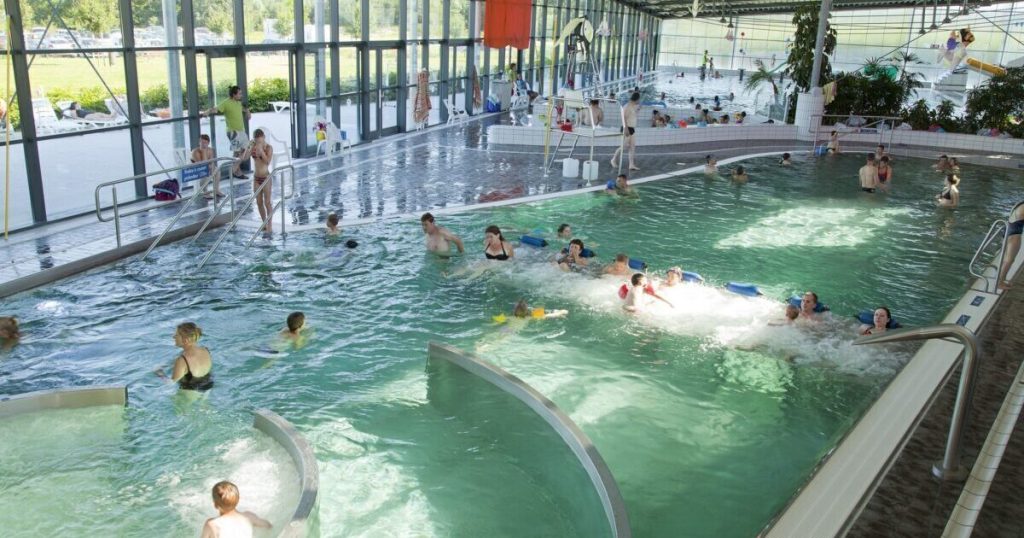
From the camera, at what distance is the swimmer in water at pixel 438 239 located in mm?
10383

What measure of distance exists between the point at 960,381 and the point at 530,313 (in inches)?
212

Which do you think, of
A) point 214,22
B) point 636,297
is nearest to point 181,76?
point 214,22

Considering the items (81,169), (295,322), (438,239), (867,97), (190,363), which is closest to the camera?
(190,363)

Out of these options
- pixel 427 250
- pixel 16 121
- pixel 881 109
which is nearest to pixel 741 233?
pixel 427 250

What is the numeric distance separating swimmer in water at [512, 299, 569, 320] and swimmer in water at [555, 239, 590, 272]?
1.28 metres

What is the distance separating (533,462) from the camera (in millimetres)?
6281

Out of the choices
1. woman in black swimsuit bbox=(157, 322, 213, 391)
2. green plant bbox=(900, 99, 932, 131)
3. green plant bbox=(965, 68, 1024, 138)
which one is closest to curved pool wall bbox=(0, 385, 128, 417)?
woman in black swimsuit bbox=(157, 322, 213, 391)

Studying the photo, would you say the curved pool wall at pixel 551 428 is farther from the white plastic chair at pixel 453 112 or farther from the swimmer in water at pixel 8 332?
the white plastic chair at pixel 453 112

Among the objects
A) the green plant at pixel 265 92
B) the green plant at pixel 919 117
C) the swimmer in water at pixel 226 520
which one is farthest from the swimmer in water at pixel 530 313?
the green plant at pixel 919 117

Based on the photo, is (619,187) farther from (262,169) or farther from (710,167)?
(262,169)

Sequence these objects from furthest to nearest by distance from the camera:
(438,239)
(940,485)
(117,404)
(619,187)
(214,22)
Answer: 1. (619,187)
2. (214,22)
3. (438,239)
4. (117,404)
5. (940,485)

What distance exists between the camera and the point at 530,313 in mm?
8891

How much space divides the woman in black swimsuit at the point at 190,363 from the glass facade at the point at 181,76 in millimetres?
5289

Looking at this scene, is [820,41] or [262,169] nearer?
[262,169]
